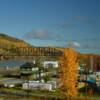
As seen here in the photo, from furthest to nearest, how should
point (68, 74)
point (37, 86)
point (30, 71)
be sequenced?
point (30, 71)
point (37, 86)
point (68, 74)

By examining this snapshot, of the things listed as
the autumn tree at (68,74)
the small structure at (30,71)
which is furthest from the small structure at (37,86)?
the small structure at (30,71)

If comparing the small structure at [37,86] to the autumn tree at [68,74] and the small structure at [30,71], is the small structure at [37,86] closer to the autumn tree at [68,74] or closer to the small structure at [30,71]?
the autumn tree at [68,74]

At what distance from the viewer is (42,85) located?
58.6 metres

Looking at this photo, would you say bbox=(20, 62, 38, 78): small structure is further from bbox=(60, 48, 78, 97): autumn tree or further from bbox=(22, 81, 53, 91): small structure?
bbox=(60, 48, 78, 97): autumn tree

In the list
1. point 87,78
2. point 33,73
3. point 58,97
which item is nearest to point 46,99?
point 58,97

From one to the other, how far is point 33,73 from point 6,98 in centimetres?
3255

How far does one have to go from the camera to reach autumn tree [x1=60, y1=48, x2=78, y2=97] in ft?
156

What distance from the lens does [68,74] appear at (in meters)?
48.1

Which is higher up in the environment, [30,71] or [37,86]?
[30,71]

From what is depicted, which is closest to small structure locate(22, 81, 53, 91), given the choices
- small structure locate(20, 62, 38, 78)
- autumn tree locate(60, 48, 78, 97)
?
autumn tree locate(60, 48, 78, 97)

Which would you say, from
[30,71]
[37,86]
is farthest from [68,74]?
[30,71]

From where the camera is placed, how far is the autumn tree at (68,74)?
156ft

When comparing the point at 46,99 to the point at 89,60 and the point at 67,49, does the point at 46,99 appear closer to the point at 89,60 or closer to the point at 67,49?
the point at 67,49

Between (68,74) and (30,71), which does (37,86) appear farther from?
(30,71)
